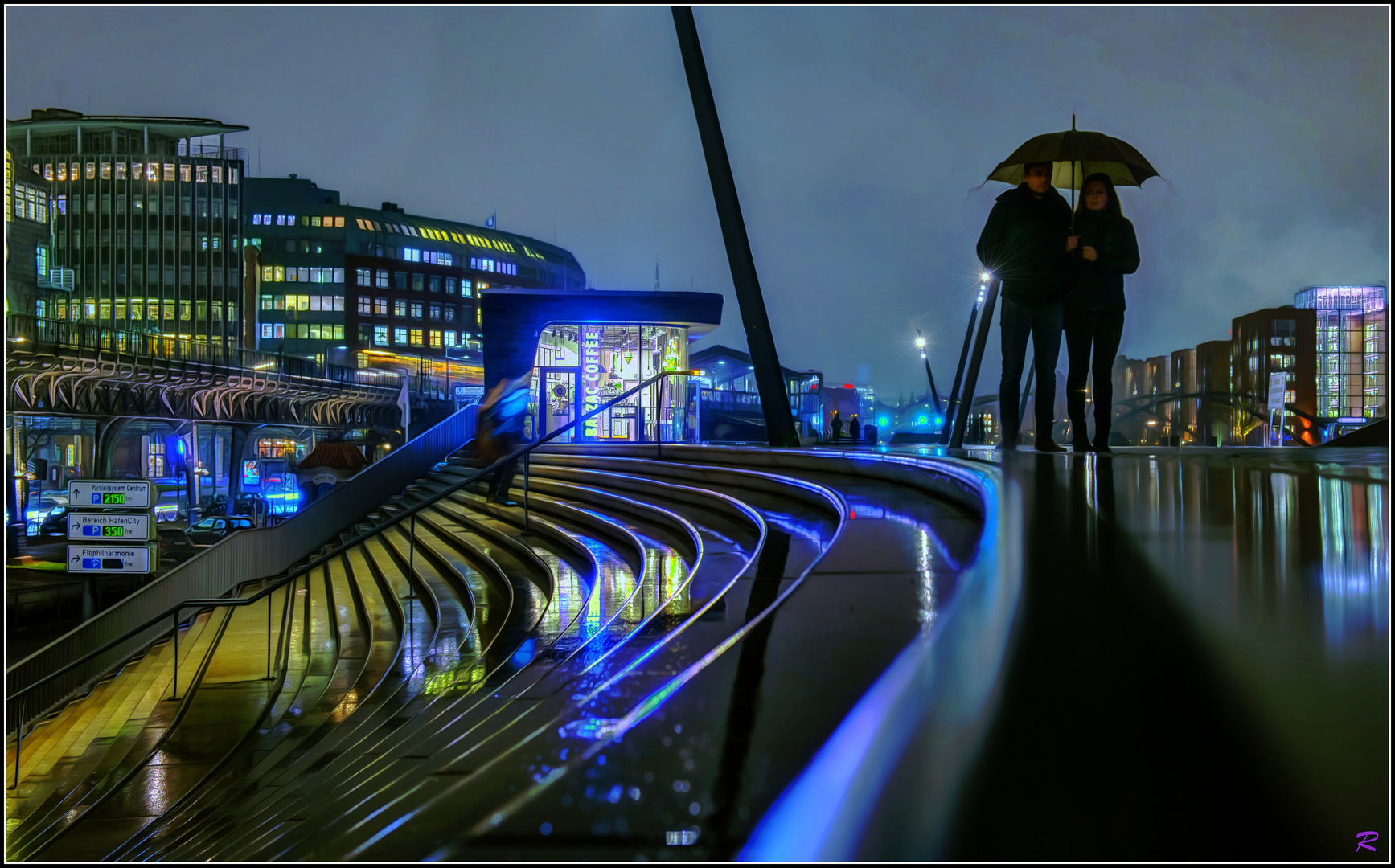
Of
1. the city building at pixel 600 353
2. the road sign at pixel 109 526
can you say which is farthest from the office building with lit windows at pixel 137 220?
the city building at pixel 600 353

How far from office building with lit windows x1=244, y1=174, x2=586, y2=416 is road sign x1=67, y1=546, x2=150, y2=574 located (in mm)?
65452

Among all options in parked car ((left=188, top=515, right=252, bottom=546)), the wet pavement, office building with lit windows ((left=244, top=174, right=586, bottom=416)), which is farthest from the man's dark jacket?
office building with lit windows ((left=244, top=174, right=586, bottom=416))

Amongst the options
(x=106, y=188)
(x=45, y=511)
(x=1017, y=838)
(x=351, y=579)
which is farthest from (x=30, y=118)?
(x=1017, y=838)

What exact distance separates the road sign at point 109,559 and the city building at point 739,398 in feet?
55.7

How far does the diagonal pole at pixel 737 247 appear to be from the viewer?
13883mm

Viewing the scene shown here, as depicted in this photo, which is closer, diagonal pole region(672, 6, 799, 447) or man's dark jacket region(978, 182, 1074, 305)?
man's dark jacket region(978, 182, 1074, 305)

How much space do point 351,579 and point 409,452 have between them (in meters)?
7.55

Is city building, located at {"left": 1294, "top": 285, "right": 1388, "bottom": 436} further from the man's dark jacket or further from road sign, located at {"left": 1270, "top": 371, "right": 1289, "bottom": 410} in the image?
the man's dark jacket

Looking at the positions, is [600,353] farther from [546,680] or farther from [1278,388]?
[546,680]

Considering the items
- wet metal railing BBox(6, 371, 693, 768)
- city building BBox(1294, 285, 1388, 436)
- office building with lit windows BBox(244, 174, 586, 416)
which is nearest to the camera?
wet metal railing BBox(6, 371, 693, 768)

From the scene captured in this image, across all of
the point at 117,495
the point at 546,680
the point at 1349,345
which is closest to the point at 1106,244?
the point at 546,680

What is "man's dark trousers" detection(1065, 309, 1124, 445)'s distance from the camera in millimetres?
7020

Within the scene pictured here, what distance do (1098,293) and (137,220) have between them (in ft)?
304

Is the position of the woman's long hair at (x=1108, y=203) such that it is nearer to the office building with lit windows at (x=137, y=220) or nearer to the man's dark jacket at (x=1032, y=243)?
the man's dark jacket at (x=1032, y=243)
